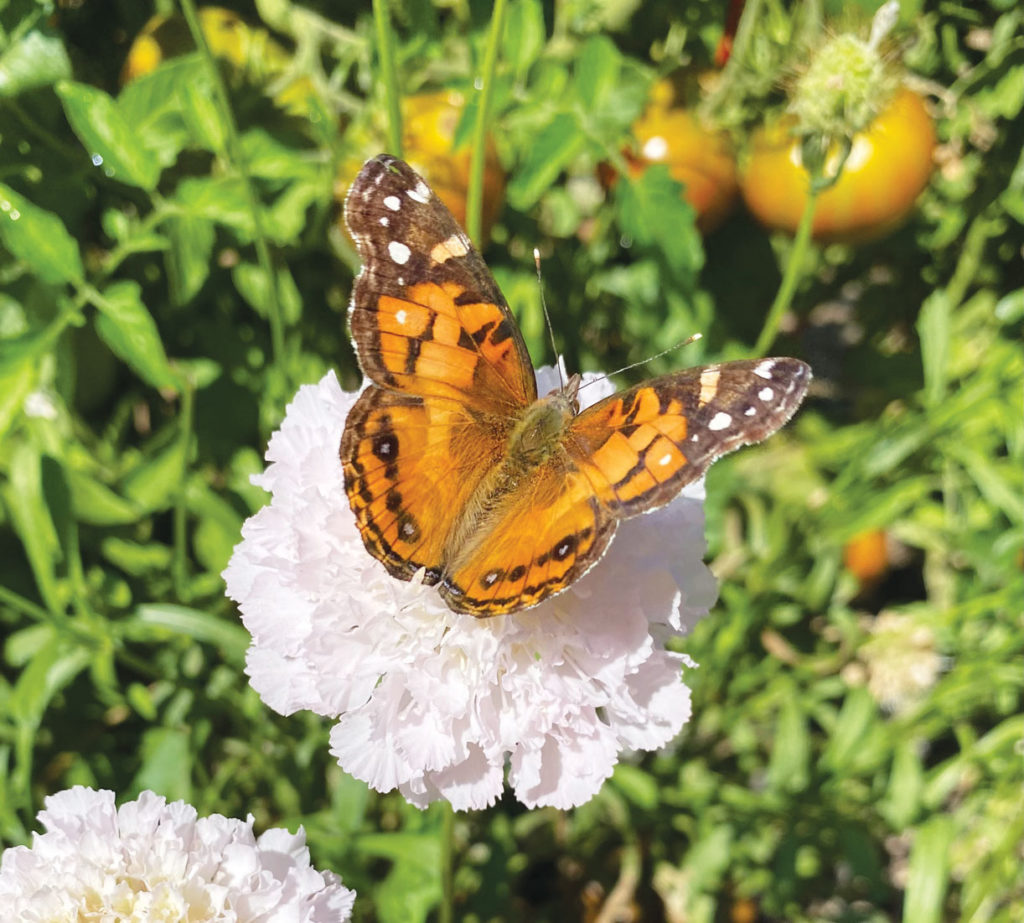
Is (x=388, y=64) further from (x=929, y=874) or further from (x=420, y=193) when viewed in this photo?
(x=929, y=874)

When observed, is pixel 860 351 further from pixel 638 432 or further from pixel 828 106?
pixel 638 432

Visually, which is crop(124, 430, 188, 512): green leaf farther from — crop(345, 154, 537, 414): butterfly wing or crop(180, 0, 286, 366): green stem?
crop(345, 154, 537, 414): butterfly wing

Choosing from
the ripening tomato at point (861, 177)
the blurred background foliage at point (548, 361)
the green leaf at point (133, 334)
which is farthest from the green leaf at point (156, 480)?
the ripening tomato at point (861, 177)

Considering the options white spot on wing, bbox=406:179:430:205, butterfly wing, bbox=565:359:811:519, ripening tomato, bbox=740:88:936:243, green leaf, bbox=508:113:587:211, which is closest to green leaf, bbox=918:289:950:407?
ripening tomato, bbox=740:88:936:243

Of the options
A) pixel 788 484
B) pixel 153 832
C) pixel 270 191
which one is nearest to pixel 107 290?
pixel 270 191

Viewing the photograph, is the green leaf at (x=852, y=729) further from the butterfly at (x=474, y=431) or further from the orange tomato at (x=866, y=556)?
the butterfly at (x=474, y=431)
